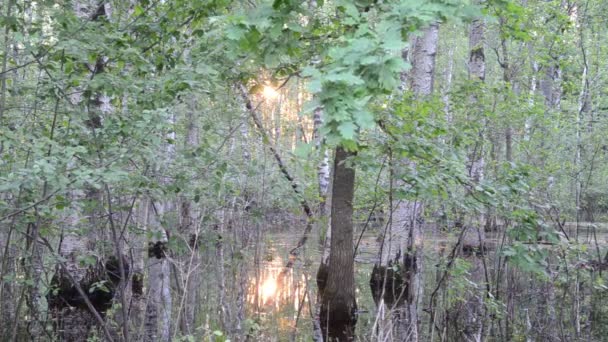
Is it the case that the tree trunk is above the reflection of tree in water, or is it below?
above

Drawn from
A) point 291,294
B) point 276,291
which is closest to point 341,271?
point 291,294

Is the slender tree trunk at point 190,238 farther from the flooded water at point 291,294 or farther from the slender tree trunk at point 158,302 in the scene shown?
the flooded water at point 291,294

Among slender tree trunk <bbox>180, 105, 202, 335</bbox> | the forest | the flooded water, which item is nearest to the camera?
the forest

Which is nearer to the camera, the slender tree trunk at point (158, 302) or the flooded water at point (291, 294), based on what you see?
the slender tree trunk at point (158, 302)

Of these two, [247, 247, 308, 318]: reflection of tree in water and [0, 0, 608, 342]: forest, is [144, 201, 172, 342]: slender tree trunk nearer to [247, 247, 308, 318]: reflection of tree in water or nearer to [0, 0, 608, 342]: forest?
[0, 0, 608, 342]: forest

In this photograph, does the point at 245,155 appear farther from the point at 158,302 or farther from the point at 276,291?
the point at 276,291

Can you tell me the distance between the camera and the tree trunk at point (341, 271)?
6.86 meters

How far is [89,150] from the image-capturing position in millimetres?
4367

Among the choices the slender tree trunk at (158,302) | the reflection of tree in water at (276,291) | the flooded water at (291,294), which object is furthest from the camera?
the reflection of tree in water at (276,291)

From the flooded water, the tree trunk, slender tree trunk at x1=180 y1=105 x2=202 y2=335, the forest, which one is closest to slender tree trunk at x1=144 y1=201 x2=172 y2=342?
the forest

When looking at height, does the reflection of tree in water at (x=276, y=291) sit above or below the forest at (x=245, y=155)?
below

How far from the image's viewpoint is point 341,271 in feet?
22.9

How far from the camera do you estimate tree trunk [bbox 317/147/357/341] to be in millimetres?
6859

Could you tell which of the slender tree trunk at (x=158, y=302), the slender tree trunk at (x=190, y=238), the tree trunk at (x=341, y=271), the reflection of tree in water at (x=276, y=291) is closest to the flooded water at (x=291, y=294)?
the reflection of tree in water at (x=276, y=291)
